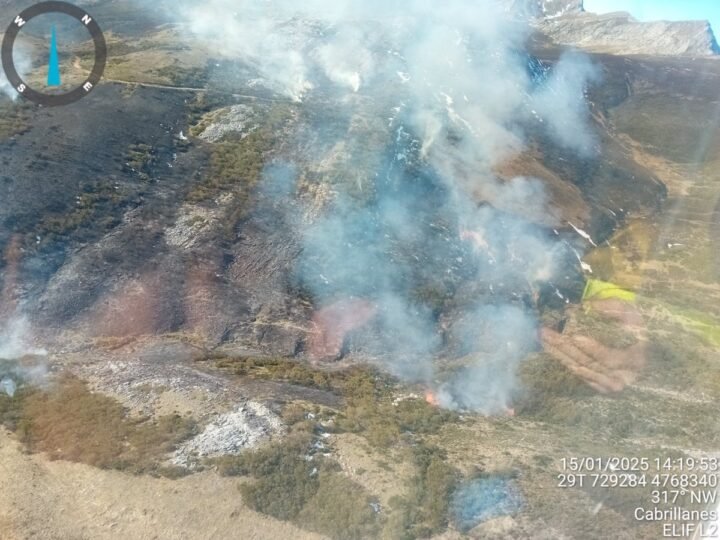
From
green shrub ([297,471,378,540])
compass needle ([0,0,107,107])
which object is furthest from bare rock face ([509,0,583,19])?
green shrub ([297,471,378,540])

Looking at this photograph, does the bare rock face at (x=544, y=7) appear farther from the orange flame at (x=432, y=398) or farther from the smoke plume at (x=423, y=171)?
the orange flame at (x=432, y=398)

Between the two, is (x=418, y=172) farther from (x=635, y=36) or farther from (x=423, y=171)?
(x=635, y=36)

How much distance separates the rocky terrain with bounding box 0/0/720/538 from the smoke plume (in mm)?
194

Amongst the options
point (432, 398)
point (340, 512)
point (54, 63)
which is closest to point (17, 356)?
point (340, 512)

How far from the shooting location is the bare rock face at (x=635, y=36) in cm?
10375

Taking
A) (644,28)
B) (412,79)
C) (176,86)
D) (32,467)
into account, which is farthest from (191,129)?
(644,28)

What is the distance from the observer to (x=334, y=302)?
2914cm

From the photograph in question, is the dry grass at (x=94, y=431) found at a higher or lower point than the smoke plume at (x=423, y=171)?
lower

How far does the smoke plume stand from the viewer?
28.7 metres

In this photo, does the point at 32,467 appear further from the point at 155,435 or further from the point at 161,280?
the point at 161,280

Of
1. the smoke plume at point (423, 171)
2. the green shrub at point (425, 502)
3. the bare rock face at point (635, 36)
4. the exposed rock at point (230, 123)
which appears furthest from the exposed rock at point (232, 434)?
the bare rock face at point (635, 36)

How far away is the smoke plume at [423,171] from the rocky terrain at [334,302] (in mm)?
194

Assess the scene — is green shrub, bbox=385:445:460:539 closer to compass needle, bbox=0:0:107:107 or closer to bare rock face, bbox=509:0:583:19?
compass needle, bbox=0:0:107:107

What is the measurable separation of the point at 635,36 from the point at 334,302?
345ft
